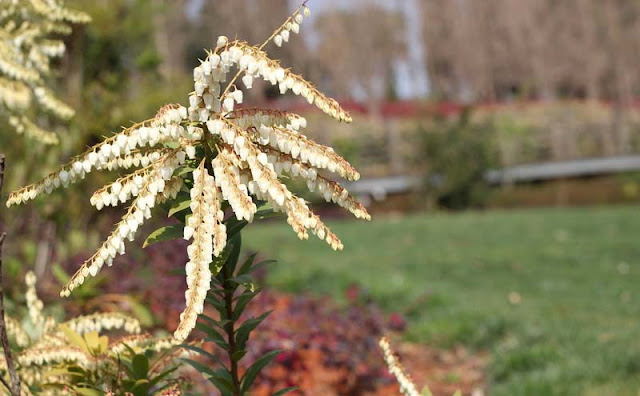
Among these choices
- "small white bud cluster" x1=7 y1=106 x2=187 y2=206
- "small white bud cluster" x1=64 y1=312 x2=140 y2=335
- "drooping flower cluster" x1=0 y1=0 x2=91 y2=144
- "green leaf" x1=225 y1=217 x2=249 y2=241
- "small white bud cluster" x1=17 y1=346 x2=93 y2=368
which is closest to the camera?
"small white bud cluster" x1=7 y1=106 x2=187 y2=206

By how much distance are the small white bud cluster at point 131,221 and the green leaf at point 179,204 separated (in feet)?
0.15

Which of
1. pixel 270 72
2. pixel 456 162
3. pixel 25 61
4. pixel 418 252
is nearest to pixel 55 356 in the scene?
pixel 270 72

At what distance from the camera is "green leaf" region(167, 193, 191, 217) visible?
3.30ft

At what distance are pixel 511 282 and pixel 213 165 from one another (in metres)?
8.41

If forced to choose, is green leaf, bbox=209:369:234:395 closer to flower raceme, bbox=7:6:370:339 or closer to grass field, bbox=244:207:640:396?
flower raceme, bbox=7:6:370:339

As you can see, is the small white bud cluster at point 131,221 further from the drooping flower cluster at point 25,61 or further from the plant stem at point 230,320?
the drooping flower cluster at point 25,61

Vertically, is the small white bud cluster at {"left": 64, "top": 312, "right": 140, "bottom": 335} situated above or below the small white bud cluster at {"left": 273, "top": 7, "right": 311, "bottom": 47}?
below

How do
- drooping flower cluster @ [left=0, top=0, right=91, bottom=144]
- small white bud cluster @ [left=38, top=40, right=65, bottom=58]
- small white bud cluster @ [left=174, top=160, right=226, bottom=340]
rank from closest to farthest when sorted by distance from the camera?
small white bud cluster @ [left=174, top=160, right=226, bottom=340] → drooping flower cluster @ [left=0, top=0, right=91, bottom=144] → small white bud cluster @ [left=38, top=40, right=65, bottom=58]

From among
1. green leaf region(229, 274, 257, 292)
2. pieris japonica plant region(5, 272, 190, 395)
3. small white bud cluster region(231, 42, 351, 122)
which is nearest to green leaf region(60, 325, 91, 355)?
pieris japonica plant region(5, 272, 190, 395)

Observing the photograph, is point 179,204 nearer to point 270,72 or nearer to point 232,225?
point 232,225

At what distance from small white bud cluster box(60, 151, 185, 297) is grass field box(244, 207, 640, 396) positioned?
3.51 metres

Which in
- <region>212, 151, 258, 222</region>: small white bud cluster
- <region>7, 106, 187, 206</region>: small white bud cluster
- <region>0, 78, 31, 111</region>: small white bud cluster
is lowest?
<region>212, 151, 258, 222</region>: small white bud cluster

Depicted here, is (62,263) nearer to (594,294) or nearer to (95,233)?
(95,233)

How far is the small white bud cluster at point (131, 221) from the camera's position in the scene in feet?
2.92
